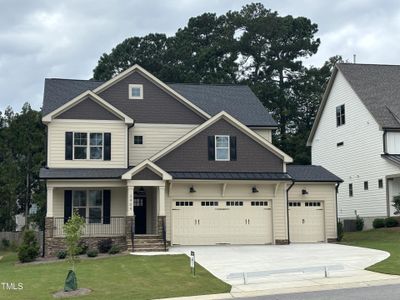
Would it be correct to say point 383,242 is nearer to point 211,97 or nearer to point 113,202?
point 113,202

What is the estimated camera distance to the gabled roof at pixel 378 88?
1428 inches

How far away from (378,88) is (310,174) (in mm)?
10408

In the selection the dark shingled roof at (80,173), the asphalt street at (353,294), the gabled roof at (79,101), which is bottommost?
the asphalt street at (353,294)

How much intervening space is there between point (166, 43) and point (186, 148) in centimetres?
4253

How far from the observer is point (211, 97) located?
35906 millimetres

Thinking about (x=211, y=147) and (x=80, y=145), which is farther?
(x=211, y=147)

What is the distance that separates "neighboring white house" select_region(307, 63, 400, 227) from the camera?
3534 centimetres

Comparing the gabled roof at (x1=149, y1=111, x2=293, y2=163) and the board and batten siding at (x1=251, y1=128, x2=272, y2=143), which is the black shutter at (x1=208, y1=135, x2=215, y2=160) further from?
the board and batten siding at (x1=251, y1=128, x2=272, y2=143)

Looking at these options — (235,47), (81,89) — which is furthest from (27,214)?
(235,47)

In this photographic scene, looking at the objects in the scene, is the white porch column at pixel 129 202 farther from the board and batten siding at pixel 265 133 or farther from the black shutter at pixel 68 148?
the board and batten siding at pixel 265 133

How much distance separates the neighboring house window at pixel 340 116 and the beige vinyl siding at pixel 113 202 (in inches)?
702

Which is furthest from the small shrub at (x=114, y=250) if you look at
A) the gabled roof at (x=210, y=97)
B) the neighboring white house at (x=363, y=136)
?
the neighboring white house at (x=363, y=136)

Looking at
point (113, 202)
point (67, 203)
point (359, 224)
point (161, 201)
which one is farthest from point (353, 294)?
point (359, 224)

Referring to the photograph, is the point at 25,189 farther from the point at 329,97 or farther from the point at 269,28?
the point at 269,28
